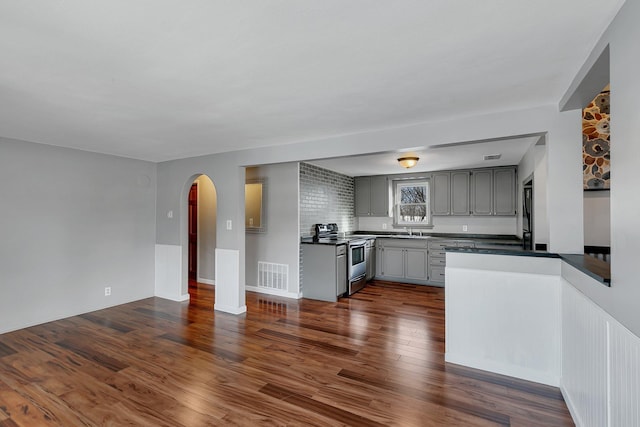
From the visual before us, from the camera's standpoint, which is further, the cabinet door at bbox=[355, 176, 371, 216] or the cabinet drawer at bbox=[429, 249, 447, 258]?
the cabinet door at bbox=[355, 176, 371, 216]

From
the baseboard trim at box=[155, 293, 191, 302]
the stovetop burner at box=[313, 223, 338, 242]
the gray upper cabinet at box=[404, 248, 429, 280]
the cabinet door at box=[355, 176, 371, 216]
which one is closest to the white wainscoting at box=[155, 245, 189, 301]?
the baseboard trim at box=[155, 293, 191, 302]

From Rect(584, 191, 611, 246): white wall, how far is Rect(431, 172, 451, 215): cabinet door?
2833 mm

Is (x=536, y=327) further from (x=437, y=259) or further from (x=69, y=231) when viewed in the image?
(x=69, y=231)

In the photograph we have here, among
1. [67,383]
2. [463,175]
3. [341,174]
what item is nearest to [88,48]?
[67,383]

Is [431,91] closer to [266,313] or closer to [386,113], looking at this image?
[386,113]

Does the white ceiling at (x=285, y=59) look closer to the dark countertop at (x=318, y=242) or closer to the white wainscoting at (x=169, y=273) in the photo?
the dark countertop at (x=318, y=242)

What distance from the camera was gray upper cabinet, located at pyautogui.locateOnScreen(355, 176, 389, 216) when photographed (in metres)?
7.04

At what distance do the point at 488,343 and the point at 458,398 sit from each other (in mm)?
683

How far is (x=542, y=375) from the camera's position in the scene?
8.54 feet

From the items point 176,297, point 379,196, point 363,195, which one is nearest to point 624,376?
point 176,297

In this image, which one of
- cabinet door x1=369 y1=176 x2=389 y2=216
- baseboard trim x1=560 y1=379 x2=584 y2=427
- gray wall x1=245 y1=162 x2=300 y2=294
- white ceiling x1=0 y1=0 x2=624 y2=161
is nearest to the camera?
white ceiling x1=0 y1=0 x2=624 y2=161

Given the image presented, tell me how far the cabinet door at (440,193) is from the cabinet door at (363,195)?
4.67 ft

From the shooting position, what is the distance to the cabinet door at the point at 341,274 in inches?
200

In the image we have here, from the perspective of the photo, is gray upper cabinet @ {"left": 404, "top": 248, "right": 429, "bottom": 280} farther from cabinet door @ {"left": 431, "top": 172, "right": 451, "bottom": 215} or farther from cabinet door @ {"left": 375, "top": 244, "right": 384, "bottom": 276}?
cabinet door @ {"left": 431, "top": 172, "right": 451, "bottom": 215}
